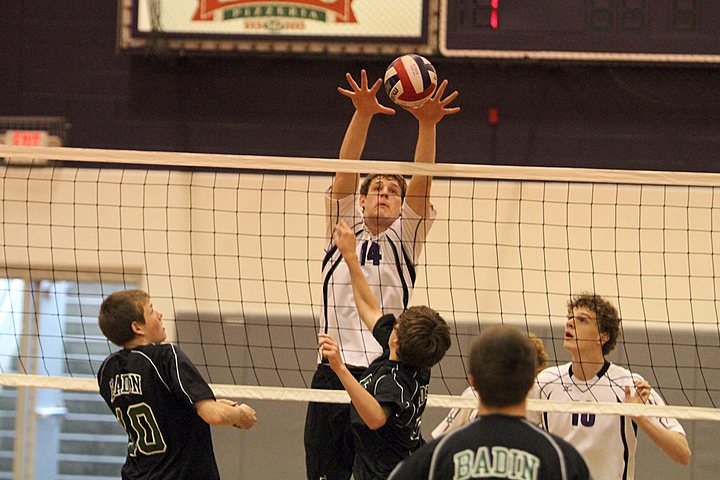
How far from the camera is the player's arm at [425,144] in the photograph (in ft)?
17.1

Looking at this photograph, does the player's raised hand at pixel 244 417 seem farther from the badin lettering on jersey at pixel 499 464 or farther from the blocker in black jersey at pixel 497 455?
the badin lettering on jersey at pixel 499 464

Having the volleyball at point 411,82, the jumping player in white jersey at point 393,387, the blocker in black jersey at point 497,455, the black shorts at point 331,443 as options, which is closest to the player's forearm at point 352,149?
the volleyball at point 411,82

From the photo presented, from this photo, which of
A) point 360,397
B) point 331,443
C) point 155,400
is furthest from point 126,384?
point 331,443

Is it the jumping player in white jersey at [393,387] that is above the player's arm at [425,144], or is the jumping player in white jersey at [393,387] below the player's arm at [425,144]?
below

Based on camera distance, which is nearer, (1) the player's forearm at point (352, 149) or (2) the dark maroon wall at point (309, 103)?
(1) the player's forearm at point (352, 149)

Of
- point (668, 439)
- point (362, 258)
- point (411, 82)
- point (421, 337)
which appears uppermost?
point (411, 82)

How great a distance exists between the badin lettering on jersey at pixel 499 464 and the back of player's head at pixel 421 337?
52.5 inches

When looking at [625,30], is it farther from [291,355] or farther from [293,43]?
[291,355]

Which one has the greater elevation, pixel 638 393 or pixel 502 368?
pixel 502 368

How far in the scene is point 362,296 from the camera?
4.69 metres

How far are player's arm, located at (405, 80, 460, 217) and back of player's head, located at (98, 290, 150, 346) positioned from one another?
161cm

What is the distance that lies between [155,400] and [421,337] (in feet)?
3.73

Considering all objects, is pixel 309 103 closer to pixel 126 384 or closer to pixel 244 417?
pixel 126 384

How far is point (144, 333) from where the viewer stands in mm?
4430
